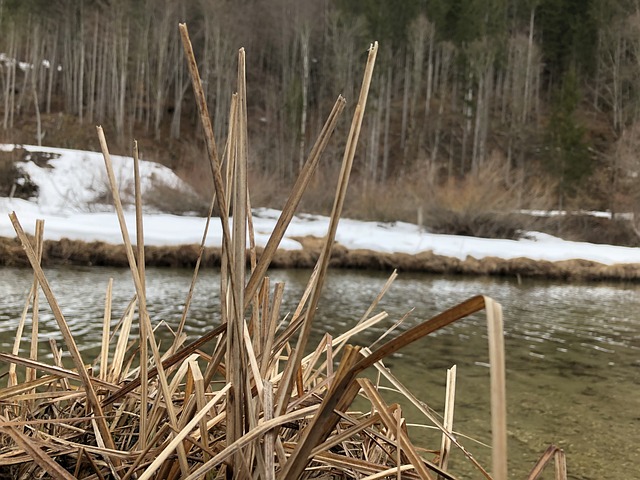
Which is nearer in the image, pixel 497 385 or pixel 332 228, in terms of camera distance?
pixel 497 385

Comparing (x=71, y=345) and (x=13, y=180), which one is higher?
(x=13, y=180)

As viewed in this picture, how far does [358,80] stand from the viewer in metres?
27.8

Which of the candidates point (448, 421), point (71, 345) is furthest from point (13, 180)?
point (448, 421)

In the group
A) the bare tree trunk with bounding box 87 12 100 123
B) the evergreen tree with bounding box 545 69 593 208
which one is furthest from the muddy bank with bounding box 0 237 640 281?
the bare tree trunk with bounding box 87 12 100 123

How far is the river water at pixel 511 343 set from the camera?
325cm

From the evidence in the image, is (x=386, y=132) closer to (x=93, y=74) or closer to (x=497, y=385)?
(x=93, y=74)

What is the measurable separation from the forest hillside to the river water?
13958mm

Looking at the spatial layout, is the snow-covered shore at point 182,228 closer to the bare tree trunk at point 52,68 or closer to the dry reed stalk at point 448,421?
the bare tree trunk at point 52,68

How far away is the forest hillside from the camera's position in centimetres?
2531

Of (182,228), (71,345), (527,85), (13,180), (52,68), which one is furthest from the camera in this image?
(52,68)

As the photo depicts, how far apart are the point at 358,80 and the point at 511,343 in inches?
926

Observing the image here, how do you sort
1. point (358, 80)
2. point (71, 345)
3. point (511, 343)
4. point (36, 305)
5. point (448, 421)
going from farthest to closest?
point (358, 80), point (511, 343), point (36, 305), point (448, 421), point (71, 345)

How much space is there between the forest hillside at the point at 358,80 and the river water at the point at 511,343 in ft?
45.8

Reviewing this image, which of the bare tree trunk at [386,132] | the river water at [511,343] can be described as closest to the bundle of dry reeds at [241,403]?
the river water at [511,343]
